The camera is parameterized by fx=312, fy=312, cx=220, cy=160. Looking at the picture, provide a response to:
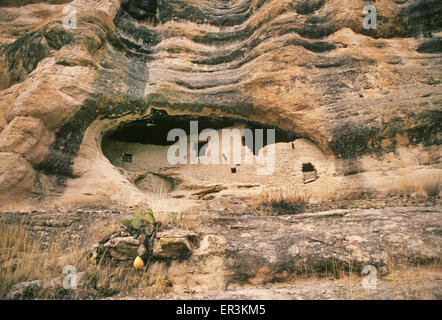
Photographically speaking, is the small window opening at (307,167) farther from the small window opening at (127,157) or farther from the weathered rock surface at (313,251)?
the small window opening at (127,157)

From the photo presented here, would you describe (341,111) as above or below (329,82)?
below

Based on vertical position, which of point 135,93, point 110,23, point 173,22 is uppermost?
point 173,22

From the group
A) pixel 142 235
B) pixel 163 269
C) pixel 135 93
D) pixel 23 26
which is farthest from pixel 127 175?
pixel 23 26

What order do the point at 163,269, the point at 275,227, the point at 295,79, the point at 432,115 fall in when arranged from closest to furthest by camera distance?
the point at 163,269, the point at 275,227, the point at 432,115, the point at 295,79

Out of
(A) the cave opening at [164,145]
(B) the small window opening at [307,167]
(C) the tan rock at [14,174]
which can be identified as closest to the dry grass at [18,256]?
(C) the tan rock at [14,174]

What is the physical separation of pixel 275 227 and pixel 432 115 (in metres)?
3.69

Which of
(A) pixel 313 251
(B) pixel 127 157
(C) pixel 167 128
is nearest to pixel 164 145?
(C) pixel 167 128

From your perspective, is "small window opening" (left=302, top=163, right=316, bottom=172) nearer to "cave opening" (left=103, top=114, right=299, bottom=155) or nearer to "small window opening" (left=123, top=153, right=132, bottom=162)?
"cave opening" (left=103, top=114, right=299, bottom=155)

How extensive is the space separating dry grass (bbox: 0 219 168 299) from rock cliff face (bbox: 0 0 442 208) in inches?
44.5

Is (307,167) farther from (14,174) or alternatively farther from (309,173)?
(14,174)

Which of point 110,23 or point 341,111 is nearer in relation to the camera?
point 341,111

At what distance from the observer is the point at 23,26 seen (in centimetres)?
855

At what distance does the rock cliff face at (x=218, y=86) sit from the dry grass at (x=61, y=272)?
113 centimetres

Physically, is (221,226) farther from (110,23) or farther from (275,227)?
(110,23)
